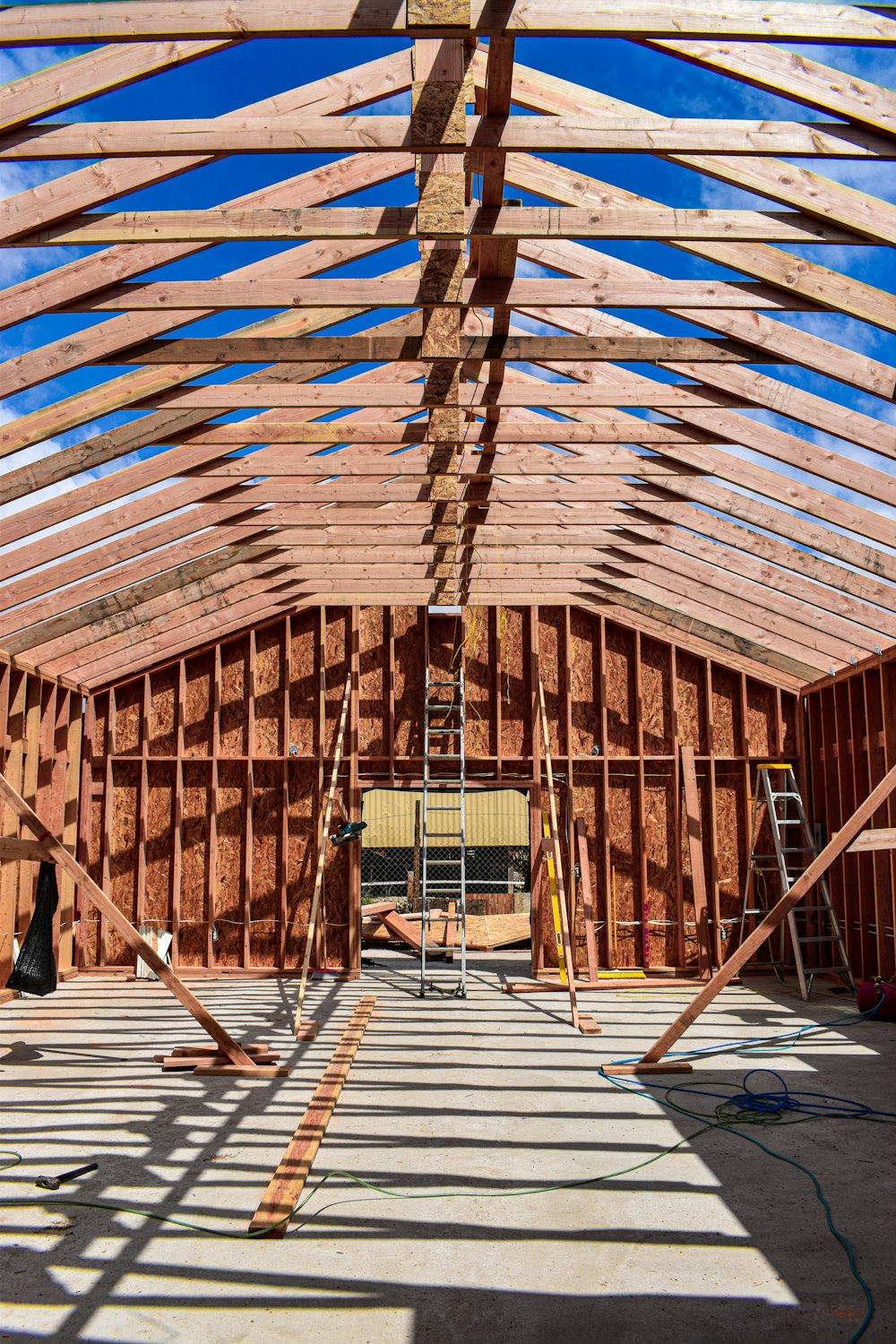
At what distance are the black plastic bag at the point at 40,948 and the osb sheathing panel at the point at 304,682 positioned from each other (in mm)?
5085

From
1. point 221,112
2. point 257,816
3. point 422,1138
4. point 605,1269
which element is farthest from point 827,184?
point 257,816

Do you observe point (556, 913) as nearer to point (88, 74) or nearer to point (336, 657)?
point (336, 657)

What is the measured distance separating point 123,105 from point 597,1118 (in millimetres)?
5993


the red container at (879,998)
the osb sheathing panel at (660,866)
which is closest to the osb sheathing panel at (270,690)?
the osb sheathing panel at (660,866)

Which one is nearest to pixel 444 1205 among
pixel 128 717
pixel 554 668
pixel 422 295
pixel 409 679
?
pixel 422 295

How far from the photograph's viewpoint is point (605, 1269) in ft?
13.6

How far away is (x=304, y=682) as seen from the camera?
512 inches

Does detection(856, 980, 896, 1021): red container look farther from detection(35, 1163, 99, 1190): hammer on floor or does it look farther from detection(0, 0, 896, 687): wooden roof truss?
detection(35, 1163, 99, 1190): hammer on floor

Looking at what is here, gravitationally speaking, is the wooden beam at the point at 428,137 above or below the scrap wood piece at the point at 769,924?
above

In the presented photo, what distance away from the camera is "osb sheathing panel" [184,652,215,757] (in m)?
12.9

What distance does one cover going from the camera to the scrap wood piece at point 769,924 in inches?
248

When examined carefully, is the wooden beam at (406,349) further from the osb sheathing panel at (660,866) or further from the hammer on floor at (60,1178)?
the osb sheathing panel at (660,866)

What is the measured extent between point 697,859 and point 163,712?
21.7 ft

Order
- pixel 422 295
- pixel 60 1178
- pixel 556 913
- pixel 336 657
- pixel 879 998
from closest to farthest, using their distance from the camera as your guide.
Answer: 1. pixel 60 1178
2. pixel 422 295
3. pixel 879 998
4. pixel 556 913
5. pixel 336 657
